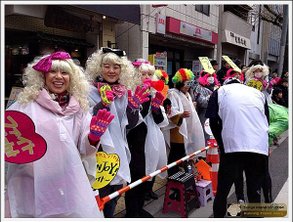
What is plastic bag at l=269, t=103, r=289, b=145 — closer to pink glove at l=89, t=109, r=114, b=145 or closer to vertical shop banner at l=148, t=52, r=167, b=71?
pink glove at l=89, t=109, r=114, b=145

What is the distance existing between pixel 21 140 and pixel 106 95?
0.94 m

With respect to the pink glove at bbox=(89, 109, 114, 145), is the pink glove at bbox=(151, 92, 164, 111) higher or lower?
higher

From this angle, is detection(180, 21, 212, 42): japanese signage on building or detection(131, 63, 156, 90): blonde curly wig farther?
detection(180, 21, 212, 42): japanese signage on building

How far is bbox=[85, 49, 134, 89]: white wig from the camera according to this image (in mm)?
2762

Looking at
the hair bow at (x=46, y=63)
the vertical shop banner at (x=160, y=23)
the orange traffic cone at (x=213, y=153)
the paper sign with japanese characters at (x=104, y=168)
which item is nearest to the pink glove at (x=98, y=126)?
the paper sign with japanese characters at (x=104, y=168)

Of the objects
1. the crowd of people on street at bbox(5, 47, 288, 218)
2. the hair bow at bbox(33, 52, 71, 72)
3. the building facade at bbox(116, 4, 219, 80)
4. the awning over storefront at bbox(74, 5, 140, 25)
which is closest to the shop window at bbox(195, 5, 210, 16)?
the building facade at bbox(116, 4, 219, 80)

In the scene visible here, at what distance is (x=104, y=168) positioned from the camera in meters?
2.37

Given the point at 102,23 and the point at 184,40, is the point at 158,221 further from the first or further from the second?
the point at 184,40

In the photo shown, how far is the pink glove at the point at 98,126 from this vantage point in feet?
6.71

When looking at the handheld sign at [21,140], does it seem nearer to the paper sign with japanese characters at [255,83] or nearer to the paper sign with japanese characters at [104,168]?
the paper sign with japanese characters at [104,168]

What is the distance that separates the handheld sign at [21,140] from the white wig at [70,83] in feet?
0.61

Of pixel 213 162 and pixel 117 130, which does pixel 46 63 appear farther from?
pixel 213 162

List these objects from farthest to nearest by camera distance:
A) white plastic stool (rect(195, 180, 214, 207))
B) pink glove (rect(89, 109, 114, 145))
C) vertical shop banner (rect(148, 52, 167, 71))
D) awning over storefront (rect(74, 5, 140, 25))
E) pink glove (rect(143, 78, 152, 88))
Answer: vertical shop banner (rect(148, 52, 167, 71))
awning over storefront (rect(74, 5, 140, 25))
white plastic stool (rect(195, 180, 214, 207))
pink glove (rect(143, 78, 152, 88))
pink glove (rect(89, 109, 114, 145))

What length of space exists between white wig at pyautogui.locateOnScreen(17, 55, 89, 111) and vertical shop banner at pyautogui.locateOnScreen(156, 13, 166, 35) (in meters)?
6.74
